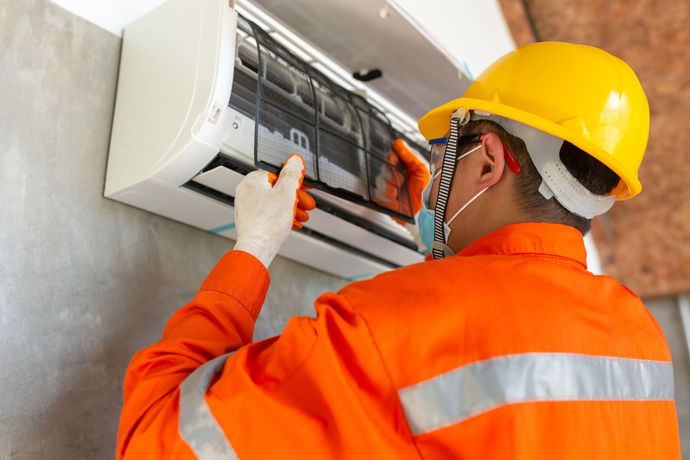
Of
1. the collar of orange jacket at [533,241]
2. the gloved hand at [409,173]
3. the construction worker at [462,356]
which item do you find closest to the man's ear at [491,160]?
the construction worker at [462,356]

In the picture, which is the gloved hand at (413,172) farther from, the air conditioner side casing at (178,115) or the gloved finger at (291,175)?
the gloved finger at (291,175)

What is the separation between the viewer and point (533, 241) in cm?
100

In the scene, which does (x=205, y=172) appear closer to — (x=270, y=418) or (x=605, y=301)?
(x=270, y=418)

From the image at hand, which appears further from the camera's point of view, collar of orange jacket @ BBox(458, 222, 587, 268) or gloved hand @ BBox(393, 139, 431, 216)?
gloved hand @ BBox(393, 139, 431, 216)

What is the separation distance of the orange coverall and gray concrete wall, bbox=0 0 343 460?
1.05 feet

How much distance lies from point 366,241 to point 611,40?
2.29 metres

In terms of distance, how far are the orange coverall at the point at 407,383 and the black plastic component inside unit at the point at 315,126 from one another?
1.62 ft

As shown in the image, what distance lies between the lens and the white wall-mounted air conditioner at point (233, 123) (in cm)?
118

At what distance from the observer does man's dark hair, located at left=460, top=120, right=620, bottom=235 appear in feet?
3.59

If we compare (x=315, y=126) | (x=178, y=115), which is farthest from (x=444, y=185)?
(x=178, y=115)

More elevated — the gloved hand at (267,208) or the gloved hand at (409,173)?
the gloved hand at (409,173)

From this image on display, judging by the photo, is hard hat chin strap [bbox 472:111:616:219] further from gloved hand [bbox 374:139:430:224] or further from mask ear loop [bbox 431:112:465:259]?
gloved hand [bbox 374:139:430:224]

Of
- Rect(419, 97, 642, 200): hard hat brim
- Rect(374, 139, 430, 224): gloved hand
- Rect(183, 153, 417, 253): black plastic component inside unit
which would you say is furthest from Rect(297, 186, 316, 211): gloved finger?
Rect(374, 139, 430, 224): gloved hand

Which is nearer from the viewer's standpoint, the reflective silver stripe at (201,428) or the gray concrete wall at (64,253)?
the reflective silver stripe at (201,428)
